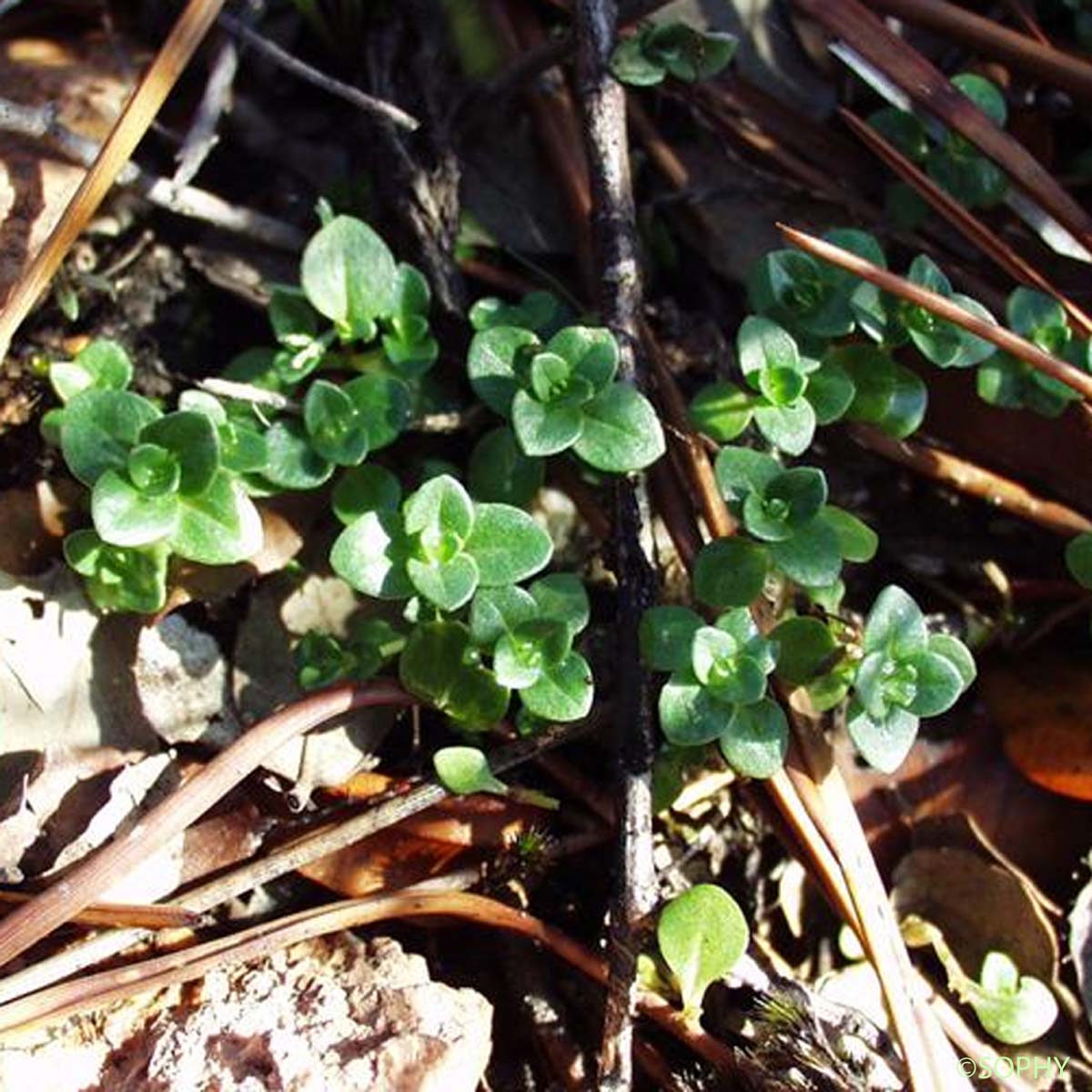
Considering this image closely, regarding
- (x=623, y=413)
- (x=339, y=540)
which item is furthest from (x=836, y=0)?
(x=339, y=540)

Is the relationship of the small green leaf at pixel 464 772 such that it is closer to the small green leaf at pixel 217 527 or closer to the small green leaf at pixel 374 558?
the small green leaf at pixel 374 558

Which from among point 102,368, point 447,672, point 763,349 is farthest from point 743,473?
point 102,368

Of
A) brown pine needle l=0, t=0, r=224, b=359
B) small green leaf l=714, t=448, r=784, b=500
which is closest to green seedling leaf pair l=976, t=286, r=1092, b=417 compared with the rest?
small green leaf l=714, t=448, r=784, b=500

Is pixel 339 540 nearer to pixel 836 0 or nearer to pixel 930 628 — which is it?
pixel 930 628

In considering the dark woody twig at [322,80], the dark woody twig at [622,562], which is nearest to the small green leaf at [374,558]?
the dark woody twig at [622,562]

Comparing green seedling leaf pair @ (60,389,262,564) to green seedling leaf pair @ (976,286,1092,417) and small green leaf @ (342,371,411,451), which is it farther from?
green seedling leaf pair @ (976,286,1092,417)

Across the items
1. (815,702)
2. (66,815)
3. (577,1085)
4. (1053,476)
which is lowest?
(577,1085)
